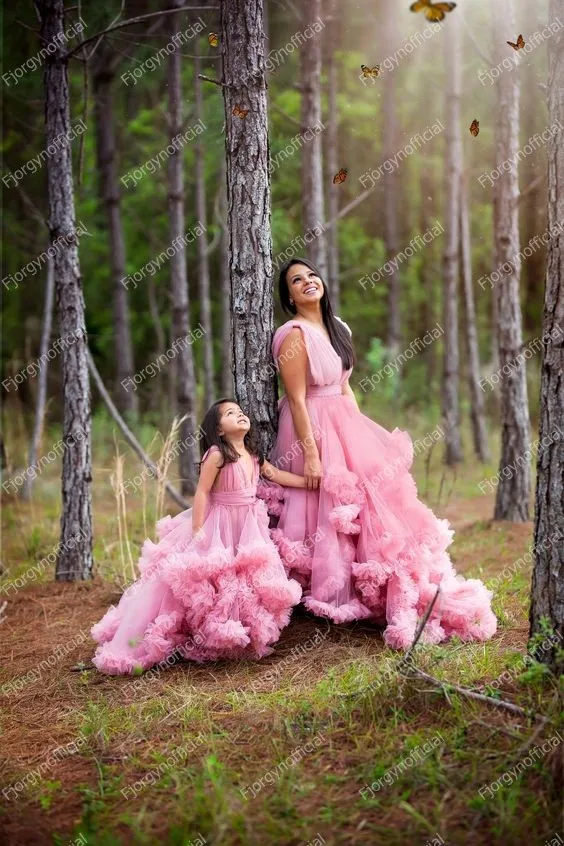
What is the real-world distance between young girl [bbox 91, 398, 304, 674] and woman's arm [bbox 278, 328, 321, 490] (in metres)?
0.11

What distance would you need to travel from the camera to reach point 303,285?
4.92 metres

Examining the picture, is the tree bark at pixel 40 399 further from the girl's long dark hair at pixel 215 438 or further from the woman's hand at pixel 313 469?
the woman's hand at pixel 313 469

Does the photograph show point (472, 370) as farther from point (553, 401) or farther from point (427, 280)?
point (427, 280)

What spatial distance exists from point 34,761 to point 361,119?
16453mm

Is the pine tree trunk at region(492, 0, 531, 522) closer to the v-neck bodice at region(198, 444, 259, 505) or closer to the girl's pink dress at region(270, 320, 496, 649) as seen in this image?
the girl's pink dress at region(270, 320, 496, 649)


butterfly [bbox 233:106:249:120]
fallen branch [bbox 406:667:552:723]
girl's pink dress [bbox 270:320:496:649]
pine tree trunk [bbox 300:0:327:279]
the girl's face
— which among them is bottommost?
fallen branch [bbox 406:667:552:723]

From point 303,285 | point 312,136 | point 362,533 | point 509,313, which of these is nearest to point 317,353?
point 303,285

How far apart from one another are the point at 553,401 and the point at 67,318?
406 centimetres

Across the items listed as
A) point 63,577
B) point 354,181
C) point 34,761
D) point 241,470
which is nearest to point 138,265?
point 354,181

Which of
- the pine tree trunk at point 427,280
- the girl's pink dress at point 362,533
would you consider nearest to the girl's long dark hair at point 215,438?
the girl's pink dress at point 362,533

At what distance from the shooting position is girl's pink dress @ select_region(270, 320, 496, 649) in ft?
15.0

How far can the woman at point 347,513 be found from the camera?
180 inches

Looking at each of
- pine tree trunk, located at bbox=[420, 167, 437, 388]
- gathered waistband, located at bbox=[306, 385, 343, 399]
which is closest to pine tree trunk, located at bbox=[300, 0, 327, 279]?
gathered waistband, located at bbox=[306, 385, 343, 399]

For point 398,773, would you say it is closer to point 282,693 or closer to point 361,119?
point 282,693
